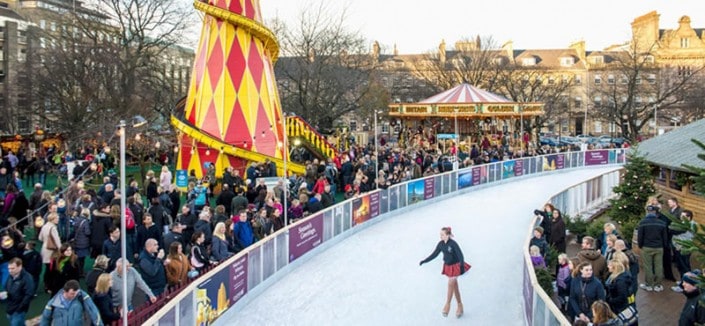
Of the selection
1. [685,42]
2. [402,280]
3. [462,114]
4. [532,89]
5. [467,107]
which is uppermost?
[685,42]

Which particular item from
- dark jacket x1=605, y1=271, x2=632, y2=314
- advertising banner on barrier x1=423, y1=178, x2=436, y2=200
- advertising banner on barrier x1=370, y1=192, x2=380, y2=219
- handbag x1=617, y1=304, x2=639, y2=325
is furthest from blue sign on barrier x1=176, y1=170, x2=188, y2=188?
handbag x1=617, y1=304, x2=639, y2=325

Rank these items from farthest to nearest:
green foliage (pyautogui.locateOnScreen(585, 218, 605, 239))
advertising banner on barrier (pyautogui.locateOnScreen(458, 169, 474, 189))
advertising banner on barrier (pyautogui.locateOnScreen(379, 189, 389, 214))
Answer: advertising banner on barrier (pyautogui.locateOnScreen(458, 169, 474, 189)), advertising banner on barrier (pyautogui.locateOnScreen(379, 189, 389, 214)), green foliage (pyautogui.locateOnScreen(585, 218, 605, 239))

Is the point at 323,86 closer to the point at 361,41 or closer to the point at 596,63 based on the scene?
the point at 361,41

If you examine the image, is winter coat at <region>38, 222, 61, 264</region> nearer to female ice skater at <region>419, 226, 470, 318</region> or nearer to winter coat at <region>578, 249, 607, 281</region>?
female ice skater at <region>419, 226, 470, 318</region>

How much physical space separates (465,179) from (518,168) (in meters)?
5.37

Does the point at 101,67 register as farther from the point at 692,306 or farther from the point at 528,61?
the point at 528,61

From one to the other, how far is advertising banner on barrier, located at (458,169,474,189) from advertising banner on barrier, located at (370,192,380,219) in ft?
20.6

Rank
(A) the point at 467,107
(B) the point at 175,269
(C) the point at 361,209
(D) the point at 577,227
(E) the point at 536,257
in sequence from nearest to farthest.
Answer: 1. (B) the point at 175,269
2. (E) the point at 536,257
3. (D) the point at 577,227
4. (C) the point at 361,209
5. (A) the point at 467,107

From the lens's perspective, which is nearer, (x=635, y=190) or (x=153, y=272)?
(x=153, y=272)

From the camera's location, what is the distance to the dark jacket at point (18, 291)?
26.8 feet

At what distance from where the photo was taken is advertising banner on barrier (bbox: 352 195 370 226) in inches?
672

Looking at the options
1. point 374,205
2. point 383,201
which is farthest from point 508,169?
point 374,205

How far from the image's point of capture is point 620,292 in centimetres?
848

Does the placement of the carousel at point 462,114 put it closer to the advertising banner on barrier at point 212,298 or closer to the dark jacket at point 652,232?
the dark jacket at point 652,232
